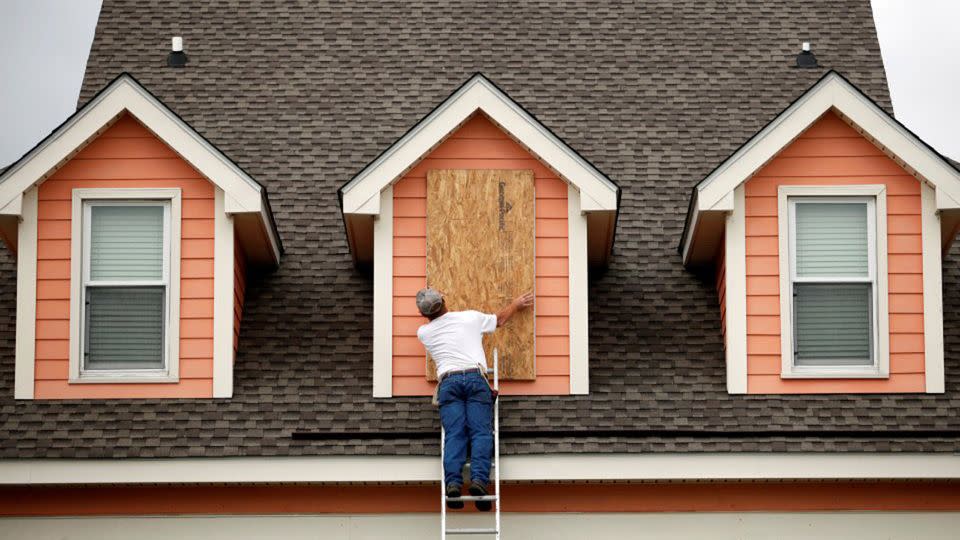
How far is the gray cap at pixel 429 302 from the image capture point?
38.5 ft

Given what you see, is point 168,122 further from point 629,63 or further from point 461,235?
point 629,63

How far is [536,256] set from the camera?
12.4 meters

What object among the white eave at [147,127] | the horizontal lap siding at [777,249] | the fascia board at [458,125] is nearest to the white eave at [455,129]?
the fascia board at [458,125]

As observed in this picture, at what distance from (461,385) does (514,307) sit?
887 millimetres

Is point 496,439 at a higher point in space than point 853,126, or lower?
lower

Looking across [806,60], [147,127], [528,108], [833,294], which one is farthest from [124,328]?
[806,60]

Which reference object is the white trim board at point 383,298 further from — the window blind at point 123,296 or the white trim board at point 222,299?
the window blind at point 123,296

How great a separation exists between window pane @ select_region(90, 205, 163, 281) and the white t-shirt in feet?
7.13

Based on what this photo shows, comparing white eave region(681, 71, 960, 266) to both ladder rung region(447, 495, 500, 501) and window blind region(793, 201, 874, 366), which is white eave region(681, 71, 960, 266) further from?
ladder rung region(447, 495, 500, 501)

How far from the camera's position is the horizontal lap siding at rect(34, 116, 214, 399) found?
1217 cm

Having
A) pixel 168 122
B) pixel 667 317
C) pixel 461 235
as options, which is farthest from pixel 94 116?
pixel 667 317

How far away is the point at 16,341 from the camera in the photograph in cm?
1223

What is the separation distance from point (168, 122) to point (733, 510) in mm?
5121

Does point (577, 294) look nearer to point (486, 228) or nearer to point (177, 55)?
point (486, 228)
